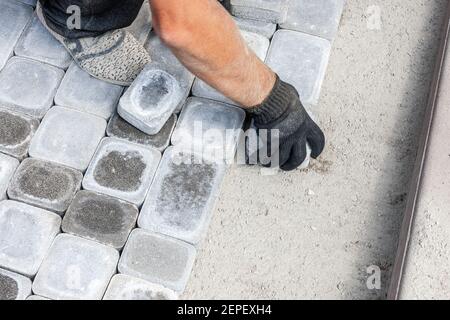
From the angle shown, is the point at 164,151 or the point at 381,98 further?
the point at 381,98

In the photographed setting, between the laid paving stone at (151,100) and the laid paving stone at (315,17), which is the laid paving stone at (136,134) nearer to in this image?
the laid paving stone at (151,100)

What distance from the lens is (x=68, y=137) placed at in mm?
1811

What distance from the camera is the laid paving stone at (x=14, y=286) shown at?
1.61 metres

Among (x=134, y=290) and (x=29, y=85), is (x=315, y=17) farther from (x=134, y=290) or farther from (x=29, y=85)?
(x=134, y=290)

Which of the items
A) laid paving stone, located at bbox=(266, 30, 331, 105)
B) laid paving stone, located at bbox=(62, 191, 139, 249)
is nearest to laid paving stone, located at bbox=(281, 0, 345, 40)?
laid paving stone, located at bbox=(266, 30, 331, 105)

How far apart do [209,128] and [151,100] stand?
206 millimetres

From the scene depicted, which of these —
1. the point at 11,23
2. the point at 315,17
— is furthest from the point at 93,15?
the point at 315,17

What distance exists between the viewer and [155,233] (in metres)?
1.70

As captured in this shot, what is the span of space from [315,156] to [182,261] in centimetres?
55

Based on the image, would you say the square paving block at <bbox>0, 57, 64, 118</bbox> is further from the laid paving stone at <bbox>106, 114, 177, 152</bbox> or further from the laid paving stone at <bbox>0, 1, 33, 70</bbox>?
the laid paving stone at <bbox>106, 114, 177, 152</bbox>
